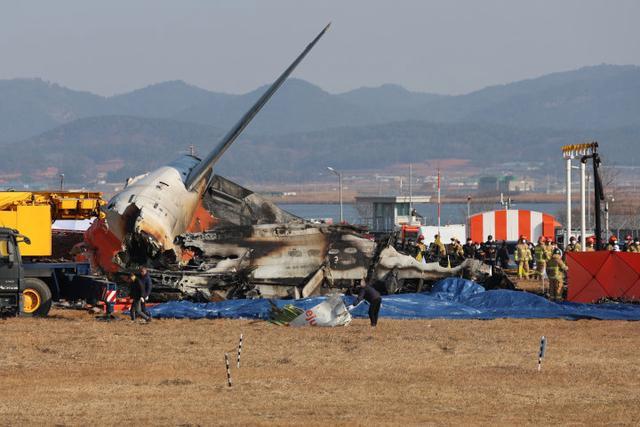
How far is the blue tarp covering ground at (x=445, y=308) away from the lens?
33250 mm

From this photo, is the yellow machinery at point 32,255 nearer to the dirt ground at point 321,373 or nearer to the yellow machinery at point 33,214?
the yellow machinery at point 33,214

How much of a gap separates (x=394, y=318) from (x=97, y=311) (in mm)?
8527

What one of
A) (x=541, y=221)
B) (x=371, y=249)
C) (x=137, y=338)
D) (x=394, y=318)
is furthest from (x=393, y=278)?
(x=541, y=221)

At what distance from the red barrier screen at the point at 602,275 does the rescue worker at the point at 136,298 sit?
13292mm

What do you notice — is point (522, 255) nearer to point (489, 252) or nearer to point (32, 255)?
point (489, 252)

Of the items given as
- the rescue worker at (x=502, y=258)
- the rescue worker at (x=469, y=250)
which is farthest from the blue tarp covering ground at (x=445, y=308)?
the rescue worker at (x=502, y=258)

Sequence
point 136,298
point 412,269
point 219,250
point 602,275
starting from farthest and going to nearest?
point 412,269 < point 602,275 < point 219,250 < point 136,298

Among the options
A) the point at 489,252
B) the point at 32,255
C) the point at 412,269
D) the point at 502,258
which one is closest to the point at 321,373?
the point at 412,269

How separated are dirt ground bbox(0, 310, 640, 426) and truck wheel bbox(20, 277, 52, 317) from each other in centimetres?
136

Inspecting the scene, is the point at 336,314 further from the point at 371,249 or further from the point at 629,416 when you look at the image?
the point at 629,416

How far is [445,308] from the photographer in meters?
34.2

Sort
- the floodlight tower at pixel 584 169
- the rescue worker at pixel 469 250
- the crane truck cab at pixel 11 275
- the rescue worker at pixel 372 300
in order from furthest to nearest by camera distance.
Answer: the rescue worker at pixel 469 250 → the floodlight tower at pixel 584 169 → the crane truck cab at pixel 11 275 → the rescue worker at pixel 372 300

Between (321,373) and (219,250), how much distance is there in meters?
13.4

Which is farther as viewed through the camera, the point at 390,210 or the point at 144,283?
the point at 390,210
